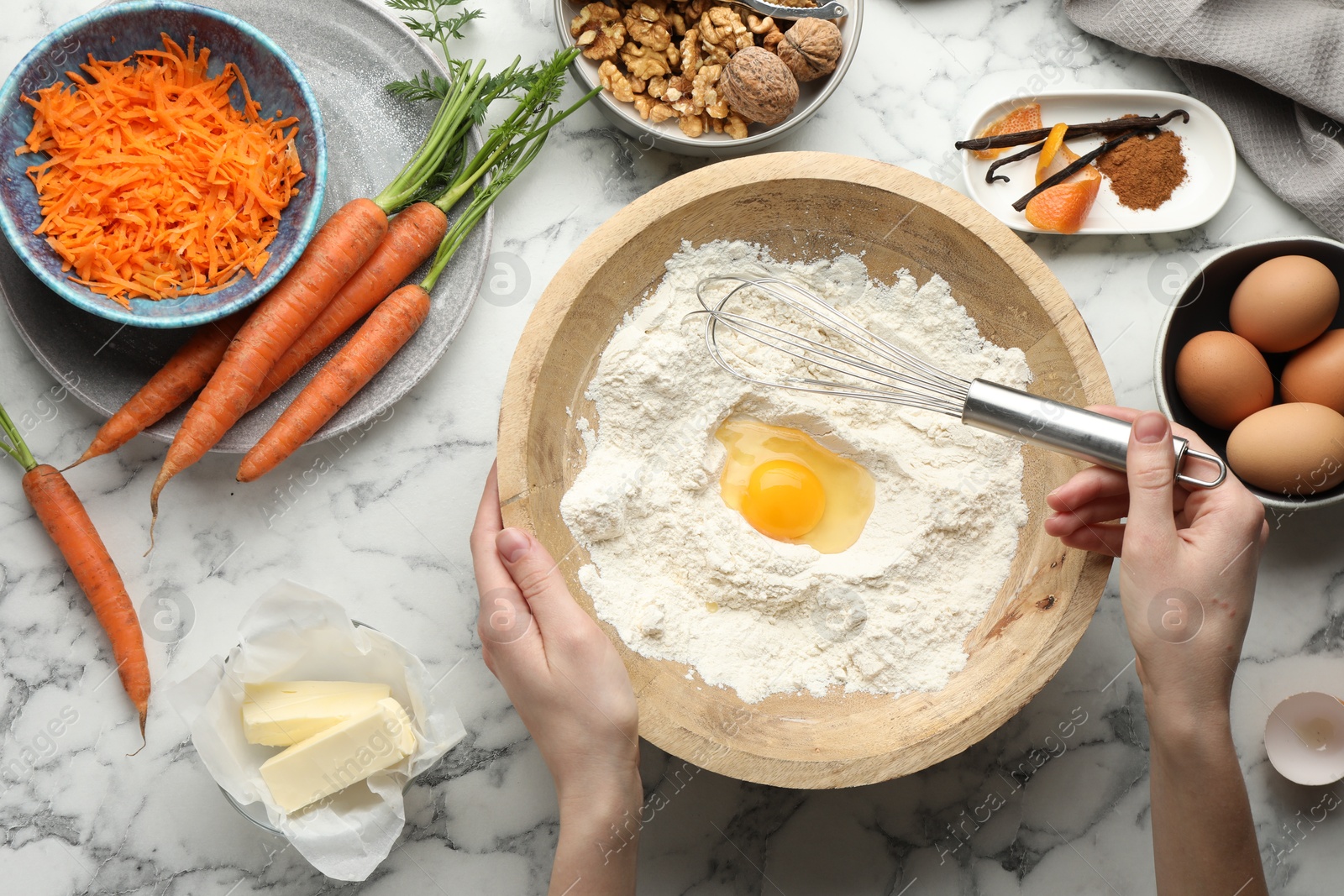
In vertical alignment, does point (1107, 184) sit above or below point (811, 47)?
below

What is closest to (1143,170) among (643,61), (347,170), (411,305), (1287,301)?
(1287,301)

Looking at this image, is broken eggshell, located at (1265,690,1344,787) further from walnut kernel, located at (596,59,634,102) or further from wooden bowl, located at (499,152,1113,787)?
walnut kernel, located at (596,59,634,102)

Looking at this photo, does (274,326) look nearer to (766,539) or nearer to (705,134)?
(705,134)

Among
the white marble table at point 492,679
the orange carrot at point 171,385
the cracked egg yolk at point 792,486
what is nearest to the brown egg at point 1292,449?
the white marble table at point 492,679

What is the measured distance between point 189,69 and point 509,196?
2.06 feet

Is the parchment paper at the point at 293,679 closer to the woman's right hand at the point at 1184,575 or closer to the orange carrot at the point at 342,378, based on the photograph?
the orange carrot at the point at 342,378

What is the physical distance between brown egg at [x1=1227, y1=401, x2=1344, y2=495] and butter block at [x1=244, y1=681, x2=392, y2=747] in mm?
1700

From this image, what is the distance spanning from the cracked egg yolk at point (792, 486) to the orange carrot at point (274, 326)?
0.81m

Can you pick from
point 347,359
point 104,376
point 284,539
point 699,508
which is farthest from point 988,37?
point 104,376

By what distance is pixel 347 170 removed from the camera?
A: 176 centimetres

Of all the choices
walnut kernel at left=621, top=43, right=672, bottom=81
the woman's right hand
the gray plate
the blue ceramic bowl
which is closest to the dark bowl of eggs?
the woman's right hand

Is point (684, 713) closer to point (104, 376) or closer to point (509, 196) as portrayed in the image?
point (509, 196)

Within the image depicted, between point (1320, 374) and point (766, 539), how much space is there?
3.62 ft

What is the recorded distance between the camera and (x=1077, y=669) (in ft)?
5.95
